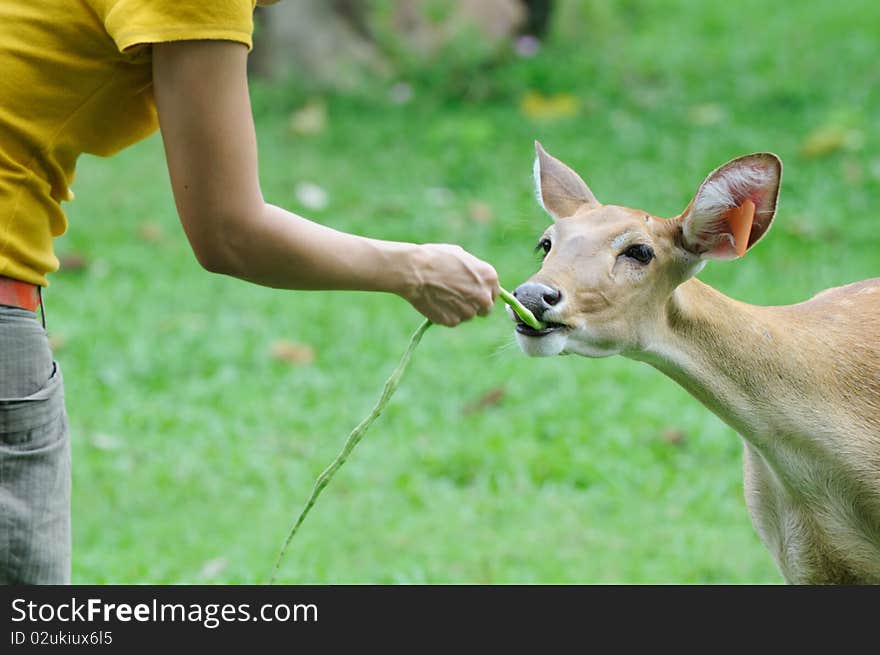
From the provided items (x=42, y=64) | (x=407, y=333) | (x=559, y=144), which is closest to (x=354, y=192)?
(x=559, y=144)

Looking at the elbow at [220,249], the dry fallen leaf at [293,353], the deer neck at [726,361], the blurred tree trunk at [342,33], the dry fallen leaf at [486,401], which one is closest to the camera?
the elbow at [220,249]

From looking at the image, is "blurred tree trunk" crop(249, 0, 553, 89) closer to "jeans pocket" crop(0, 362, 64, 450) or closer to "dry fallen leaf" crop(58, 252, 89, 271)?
"dry fallen leaf" crop(58, 252, 89, 271)

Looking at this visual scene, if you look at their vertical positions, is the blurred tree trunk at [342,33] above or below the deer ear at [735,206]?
below

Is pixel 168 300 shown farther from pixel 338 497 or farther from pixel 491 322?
pixel 338 497

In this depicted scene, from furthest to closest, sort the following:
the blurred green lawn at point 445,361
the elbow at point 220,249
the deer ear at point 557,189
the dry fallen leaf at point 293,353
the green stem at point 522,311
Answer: the dry fallen leaf at point 293,353, the blurred green lawn at point 445,361, the deer ear at point 557,189, the green stem at point 522,311, the elbow at point 220,249

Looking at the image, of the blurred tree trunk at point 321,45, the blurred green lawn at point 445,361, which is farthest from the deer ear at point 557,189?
the blurred tree trunk at point 321,45

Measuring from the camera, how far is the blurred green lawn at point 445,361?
5.30 m

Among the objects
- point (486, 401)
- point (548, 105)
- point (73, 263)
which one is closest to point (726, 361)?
point (486, 401)

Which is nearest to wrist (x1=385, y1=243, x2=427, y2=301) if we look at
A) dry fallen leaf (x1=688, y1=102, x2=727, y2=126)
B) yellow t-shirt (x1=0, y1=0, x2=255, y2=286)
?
yellow t-shirt (x1=0, y1=0, x2=255, y2=286)

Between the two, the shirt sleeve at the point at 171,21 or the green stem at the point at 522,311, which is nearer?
the shirt sleeve at the point at 171,21

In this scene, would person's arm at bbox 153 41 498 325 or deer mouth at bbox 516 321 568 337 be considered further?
deer mouth at bbox 516 321 568 337

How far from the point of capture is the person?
234 centimetres

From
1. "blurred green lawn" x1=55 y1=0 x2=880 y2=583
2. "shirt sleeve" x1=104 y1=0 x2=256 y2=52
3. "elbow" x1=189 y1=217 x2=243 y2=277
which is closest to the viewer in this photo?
"shirt sleeve" x1=104 y1=0 x2=256 y2=52

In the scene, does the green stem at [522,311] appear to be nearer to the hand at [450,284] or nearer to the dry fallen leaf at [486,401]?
the hand at [450,284]
